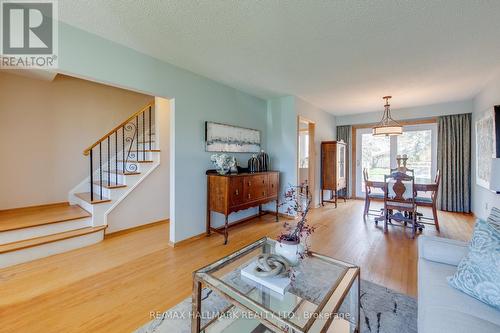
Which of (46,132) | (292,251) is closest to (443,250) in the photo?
(292,251)

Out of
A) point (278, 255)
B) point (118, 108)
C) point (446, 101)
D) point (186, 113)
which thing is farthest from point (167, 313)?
point (446, 101)

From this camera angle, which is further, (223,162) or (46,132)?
(46,132)

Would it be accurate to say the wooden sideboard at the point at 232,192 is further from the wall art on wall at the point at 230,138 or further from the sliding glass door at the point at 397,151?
the sliding glass door at the point at 397,151

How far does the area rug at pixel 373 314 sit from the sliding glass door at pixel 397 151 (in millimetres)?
4395

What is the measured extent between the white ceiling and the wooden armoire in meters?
1.94

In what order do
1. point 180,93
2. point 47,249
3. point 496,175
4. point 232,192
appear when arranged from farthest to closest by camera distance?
point 232,192, point 180,93, point 47,249, point 496,175

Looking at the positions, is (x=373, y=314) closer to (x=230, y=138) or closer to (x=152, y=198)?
(x=230, y=138)

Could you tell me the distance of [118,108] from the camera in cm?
422

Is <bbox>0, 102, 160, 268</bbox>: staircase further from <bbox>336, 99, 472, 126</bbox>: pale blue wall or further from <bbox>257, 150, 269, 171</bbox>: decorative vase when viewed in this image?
<bbox>336, 99, 472, 126</bbox>: pale blue wall

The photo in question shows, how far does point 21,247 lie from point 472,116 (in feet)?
24.7

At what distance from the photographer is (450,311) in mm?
1008

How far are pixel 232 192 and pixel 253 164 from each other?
2.69ft

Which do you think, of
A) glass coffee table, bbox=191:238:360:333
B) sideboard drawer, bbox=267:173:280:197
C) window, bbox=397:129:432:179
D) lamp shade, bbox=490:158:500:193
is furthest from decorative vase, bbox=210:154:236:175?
window, bbox=397:129:432:179
